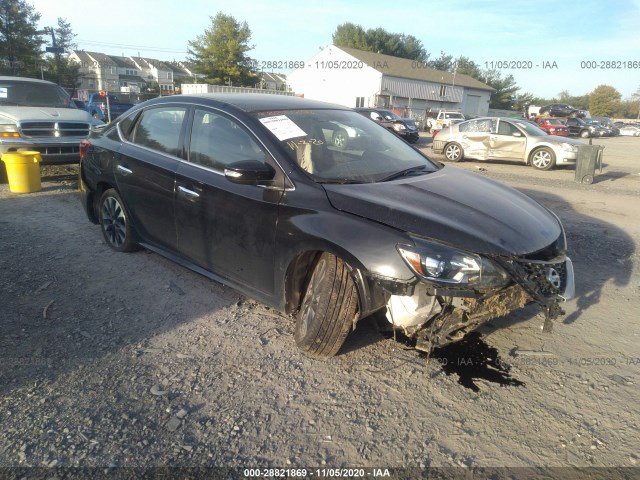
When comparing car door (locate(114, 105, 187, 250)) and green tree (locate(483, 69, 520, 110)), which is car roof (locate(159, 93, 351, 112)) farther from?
green tree (locate(483, 69, 520, 110))

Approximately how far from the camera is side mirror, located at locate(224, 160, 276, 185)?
3.10 m

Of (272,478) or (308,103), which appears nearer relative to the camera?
(272,478)

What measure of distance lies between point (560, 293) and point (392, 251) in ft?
3.77

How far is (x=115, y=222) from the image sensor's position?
194 inches

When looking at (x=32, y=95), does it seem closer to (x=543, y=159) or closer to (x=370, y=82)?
(x=543, y=159)

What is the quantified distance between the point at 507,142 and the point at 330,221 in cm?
1299

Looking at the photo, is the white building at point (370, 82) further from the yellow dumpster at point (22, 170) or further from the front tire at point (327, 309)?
the front tire at point (327, 309)

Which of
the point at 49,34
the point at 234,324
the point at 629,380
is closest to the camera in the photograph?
the point at 629,380

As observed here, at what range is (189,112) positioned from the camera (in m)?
3.96

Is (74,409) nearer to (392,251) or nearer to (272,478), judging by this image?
(272,478)

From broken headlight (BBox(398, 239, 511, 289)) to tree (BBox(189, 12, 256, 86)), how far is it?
4653 centimetres

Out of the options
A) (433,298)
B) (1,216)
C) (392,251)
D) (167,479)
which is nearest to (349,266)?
(392,251)

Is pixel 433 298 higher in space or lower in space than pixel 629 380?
higher

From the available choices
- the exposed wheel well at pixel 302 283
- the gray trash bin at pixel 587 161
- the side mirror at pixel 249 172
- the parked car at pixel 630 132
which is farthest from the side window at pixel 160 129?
the parked car at pixel 630 132
